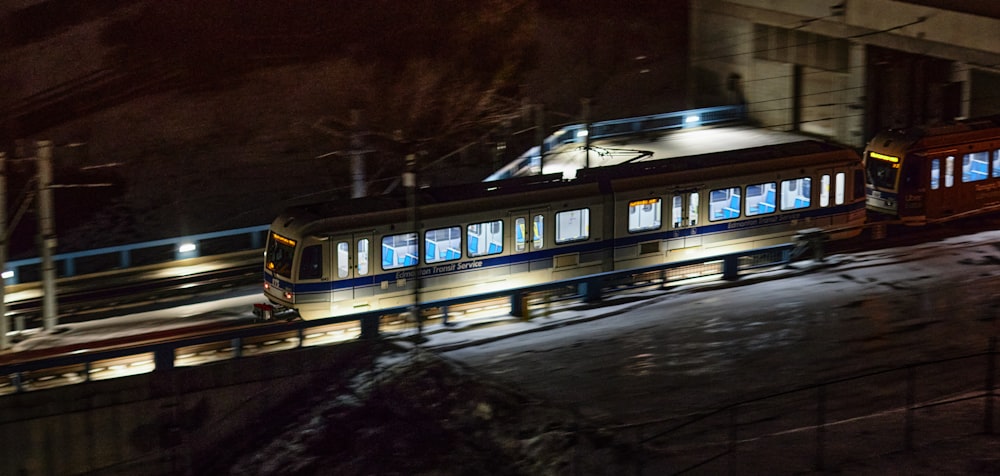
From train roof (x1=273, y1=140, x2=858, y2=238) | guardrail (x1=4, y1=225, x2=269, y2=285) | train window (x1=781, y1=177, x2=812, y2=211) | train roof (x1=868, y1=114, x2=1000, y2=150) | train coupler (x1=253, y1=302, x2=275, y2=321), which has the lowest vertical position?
guardrail (x1=4, y1=225, x2=269, y2=285)

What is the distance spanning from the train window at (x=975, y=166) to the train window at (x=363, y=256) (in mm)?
16823

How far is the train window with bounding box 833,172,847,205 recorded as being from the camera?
33531 mm

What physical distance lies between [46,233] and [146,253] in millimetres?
14153

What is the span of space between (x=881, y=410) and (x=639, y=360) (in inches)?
209

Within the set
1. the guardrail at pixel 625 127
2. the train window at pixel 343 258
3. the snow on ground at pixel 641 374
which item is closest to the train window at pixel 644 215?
the snow on ground at pixel 641 374

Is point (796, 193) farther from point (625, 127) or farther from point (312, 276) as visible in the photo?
point (625, 127)

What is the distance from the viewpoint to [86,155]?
53.4 metres

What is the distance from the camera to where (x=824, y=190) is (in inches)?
1315

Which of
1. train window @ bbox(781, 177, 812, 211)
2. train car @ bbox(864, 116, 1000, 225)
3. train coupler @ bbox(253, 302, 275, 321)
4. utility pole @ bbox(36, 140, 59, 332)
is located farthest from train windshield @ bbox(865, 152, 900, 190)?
utility pole @ bbox(36, 140, 59, 332)

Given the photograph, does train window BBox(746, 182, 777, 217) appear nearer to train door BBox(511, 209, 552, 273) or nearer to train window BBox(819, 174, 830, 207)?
train window BBox(819, 174, 830, 207)

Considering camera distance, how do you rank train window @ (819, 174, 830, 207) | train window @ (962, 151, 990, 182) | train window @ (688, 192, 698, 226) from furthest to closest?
train window @ (962, 151, 990, 182) < train window @ (819, 174, 830, 207) < train window @ (688, 192, 698, 226)

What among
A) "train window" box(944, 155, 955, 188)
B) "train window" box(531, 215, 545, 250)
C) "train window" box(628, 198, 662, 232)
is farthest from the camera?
"train window" box(944, 155, 955, 188)

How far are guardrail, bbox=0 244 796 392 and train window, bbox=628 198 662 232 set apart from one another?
1.18 metres

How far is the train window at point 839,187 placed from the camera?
3353 centimetres
